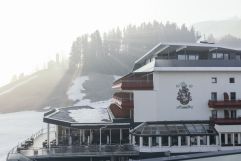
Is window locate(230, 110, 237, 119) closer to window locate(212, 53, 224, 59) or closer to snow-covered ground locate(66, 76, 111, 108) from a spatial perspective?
window locate(212, 53, 224, 59)

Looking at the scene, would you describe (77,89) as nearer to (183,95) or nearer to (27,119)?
(27,119)

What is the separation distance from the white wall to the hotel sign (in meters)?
0.29

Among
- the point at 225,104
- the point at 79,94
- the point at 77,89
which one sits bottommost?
the point at 79,94

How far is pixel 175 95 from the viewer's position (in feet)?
136

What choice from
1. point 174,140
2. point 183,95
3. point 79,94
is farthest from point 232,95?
point 79,94

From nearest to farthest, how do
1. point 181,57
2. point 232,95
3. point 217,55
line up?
point 232,95
point 217,55
point 181,57

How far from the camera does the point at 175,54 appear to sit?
45.3 meters

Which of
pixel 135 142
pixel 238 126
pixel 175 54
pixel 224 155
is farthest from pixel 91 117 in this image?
pixel 224 155

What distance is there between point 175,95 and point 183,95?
814 millimetres

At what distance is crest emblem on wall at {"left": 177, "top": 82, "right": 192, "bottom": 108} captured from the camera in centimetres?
4162

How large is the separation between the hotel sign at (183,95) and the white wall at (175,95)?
0.29m

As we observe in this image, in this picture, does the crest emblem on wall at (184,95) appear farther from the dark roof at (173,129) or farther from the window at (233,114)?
the window at (233,114)

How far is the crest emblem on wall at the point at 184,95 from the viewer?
1639 inches

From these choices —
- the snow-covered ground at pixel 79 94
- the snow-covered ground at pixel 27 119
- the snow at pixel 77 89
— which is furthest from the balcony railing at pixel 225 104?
the snow at pixel 77 89
